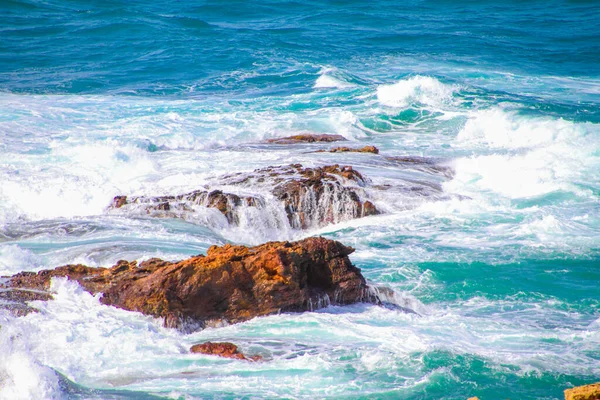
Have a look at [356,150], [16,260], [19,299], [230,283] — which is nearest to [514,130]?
[356,150]

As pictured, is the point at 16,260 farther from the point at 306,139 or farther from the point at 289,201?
the point at 306,139

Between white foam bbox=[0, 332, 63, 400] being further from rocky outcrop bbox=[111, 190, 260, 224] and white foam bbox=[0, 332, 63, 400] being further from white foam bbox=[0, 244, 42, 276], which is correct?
rocky outcrop bbox=[111, 190, 260, 224]

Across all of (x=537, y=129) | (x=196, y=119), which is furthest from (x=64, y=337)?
(x=537, y=129)

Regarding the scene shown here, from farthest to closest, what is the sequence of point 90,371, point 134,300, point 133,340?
point 134,300, point 133,340, point 90,371

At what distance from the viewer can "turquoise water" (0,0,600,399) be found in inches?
256

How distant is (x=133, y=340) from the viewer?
6742 millimetres

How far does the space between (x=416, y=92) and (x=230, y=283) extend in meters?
16.7

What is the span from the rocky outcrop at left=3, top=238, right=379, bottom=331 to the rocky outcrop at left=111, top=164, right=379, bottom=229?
A: 3651mm

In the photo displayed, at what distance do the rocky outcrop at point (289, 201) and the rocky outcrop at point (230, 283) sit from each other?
365 centimetres

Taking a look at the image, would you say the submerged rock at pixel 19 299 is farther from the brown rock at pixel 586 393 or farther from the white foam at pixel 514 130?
the white foam at pixel 514 130

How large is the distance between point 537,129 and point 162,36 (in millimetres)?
17645

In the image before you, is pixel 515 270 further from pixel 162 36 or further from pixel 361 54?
pixel 162 36

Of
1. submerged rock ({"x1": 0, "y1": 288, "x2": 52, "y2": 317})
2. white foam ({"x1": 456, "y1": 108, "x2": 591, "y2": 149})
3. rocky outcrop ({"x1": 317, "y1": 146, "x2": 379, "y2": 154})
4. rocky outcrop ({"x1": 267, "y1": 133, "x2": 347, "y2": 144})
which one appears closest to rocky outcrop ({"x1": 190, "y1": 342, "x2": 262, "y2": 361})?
submerged rock ({"x1": 0, "y1": 288, "x2": 52, "y2": 317})

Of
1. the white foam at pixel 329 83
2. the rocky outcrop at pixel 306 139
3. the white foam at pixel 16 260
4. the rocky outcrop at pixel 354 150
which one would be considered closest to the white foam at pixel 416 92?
the white foam at pixel 329 83
